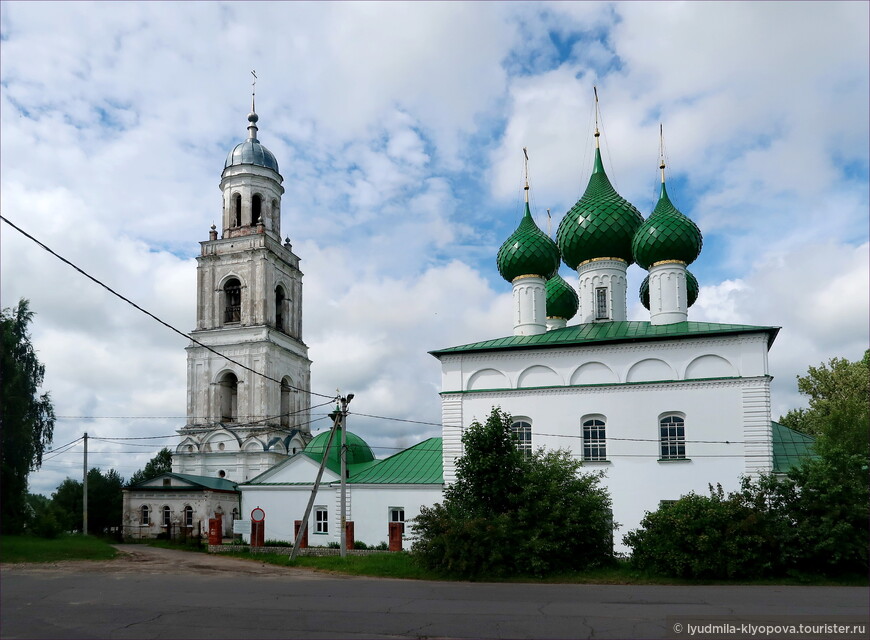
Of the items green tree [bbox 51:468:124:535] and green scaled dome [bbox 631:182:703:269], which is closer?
green scaled dome [bbox 631:182:703:269]

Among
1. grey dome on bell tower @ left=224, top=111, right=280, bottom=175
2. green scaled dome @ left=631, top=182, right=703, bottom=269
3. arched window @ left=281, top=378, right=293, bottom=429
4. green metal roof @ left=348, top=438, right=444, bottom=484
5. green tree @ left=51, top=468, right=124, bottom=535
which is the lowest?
green tree @ left=51, top=468, right=124, bottom=535

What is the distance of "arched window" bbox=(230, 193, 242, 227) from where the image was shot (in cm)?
4219

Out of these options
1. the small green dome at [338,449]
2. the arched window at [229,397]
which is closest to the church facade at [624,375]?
the small green dome at [338,449]

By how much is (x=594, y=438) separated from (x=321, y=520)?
11.1 metres

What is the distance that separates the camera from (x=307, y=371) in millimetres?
44250

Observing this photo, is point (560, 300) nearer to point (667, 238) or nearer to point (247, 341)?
point (667, 238)

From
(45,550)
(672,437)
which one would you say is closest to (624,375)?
(672,437)

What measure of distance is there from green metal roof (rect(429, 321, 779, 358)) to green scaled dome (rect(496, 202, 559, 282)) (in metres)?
2.42

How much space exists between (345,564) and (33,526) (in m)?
11.7

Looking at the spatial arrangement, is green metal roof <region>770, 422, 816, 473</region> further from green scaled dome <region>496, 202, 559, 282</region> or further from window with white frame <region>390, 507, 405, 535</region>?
window with white frame <region>390, 507, 405, 535</region>

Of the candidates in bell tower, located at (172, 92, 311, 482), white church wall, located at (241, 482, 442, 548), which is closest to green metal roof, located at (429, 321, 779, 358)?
white church wall, located at (241, 482, 442, 548)

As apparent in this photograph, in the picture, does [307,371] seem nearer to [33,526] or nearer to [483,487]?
[33,526]

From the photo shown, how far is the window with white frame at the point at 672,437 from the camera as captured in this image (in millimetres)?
21312

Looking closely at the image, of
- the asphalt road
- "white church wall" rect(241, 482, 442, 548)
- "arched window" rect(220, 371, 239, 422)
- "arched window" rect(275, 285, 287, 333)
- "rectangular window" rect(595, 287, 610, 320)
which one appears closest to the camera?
the asphalt road
